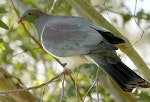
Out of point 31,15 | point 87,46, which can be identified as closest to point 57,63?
point 31,15

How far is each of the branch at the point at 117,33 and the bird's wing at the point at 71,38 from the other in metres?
0.06

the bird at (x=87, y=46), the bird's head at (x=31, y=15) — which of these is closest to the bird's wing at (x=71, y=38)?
the bird at (x=87, y=46)

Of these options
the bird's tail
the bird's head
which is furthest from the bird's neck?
the bird's tail

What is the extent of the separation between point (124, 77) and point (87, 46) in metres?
0.19

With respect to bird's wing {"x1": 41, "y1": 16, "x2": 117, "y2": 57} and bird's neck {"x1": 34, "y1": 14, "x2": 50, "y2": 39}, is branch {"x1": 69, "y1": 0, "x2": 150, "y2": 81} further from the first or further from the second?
bird's neck {"x1": 34, "y1": 14, "x2": 50, "y2": 39}

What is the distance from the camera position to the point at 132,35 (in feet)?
12.9

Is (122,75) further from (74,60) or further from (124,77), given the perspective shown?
(74,60)

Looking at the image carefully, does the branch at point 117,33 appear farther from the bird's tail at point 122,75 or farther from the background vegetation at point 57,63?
the bird's tail at point 122,75

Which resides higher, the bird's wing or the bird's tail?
the bird's wing

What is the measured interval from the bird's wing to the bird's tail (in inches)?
2.7

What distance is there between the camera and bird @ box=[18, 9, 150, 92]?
1667 mm

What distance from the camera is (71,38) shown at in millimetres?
1803

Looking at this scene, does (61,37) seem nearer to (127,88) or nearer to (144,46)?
(127,88)

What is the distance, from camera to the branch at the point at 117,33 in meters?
1.81
